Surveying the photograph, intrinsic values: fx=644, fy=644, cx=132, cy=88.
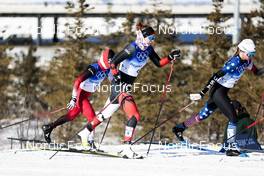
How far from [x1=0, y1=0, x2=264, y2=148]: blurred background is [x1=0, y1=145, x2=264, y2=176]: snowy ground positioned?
8.87m

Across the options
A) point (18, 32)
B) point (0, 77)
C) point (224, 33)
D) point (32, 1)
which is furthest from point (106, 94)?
point (32, 1)

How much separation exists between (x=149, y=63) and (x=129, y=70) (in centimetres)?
1772

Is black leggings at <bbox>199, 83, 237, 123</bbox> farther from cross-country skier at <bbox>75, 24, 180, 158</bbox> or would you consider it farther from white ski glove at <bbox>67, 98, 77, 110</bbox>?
white ski glove at <bbox>67, 98, 77, 110</bbox>

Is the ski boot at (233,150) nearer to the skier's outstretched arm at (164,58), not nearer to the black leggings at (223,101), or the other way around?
the black leggings at (223,101)

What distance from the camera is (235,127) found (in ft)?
33.1

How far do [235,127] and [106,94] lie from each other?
53.0 feet

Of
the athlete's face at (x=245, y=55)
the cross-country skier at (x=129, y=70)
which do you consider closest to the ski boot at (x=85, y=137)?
the cross-country skier at (x=129, y=70)

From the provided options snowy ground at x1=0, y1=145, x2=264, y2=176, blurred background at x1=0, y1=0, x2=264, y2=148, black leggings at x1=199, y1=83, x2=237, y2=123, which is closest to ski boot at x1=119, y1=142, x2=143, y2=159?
snowy ground at x1=0, y1=145, x2=264, y2=176

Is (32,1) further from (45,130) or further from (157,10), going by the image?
(45,130)

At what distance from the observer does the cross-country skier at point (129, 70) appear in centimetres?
941

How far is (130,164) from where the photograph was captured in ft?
27.6

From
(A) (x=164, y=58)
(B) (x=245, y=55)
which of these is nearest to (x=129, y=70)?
(A) (x=164, y=58)

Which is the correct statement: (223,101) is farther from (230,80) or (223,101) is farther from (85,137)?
(85,137)

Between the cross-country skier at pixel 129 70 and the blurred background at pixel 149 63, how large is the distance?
8889 mm
